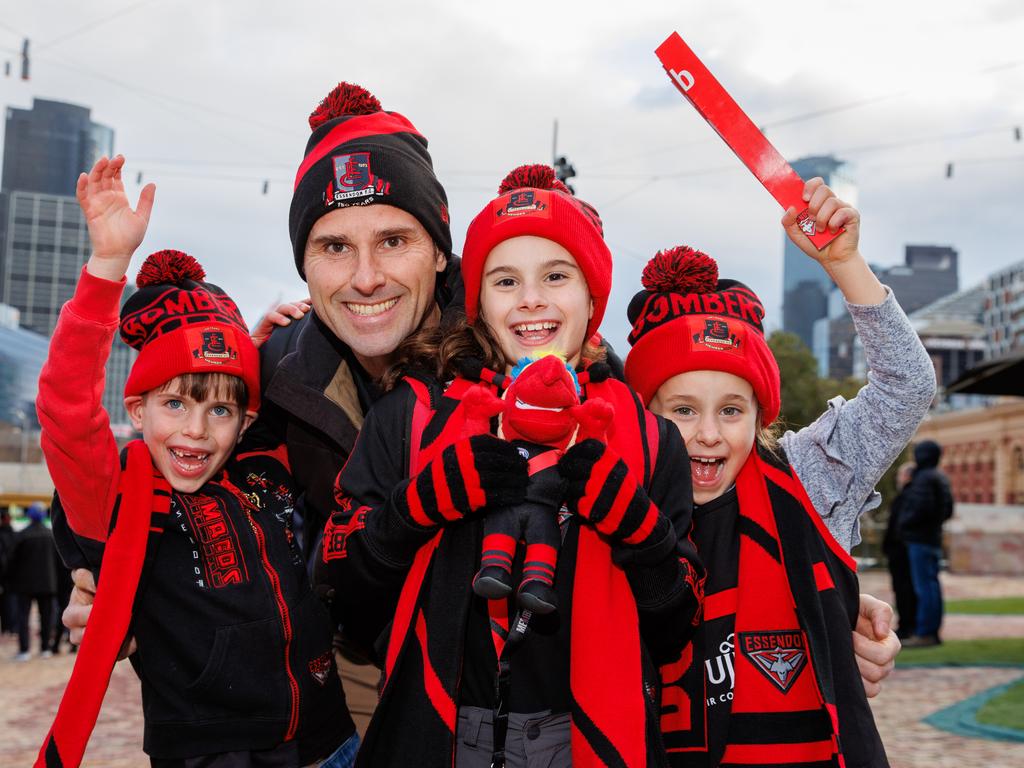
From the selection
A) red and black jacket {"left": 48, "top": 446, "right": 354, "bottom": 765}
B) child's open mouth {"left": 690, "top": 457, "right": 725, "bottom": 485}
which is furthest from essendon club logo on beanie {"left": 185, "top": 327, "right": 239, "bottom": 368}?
child's open mouth {"left": 690, "top": 457, "right": 725, "bottom": 485}

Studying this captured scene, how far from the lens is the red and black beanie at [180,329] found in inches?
Answer: 115

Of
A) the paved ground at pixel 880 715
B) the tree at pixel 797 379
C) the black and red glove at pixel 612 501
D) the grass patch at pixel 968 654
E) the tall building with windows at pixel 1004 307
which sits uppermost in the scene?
the tall building with windows at pixel 1004 307

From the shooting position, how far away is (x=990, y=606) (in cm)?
1725

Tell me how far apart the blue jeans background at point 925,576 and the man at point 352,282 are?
8.42m

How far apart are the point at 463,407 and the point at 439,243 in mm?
1014

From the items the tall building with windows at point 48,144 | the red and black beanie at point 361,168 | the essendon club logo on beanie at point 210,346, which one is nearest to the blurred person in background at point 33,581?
the essendon club logo on beanie at point 210,346

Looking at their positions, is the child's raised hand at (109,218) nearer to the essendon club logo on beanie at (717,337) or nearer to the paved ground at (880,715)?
the essendon club logo on beanie at (717,337)

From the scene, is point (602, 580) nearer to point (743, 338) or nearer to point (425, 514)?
point (425, 514)

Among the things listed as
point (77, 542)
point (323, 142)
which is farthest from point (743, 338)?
point (77, 542)

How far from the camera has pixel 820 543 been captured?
2.74 m

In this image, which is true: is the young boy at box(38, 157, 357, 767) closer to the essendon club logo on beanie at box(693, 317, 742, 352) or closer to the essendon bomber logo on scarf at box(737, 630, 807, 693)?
the essendon bomber logo on scarf at box(737, 630, 807, 693)

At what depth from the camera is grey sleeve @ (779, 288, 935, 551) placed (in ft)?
9.18

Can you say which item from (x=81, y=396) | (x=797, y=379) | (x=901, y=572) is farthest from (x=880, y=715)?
(x=797, y=379)

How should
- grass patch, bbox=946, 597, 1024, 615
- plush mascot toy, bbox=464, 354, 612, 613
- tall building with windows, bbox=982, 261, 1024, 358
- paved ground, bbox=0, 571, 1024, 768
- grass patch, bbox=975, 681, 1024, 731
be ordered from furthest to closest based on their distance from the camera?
tall building with windows, bbox=982, 261, 1024, 358 → grass patch, bbox=946, 597, 1024, 615 → grass patch, bbox=975, 681, 1024, 731 → paved ground, bbox=0, 571, 1024, 768 → plush mascot toy, bbox=464, 354, 612, 613
